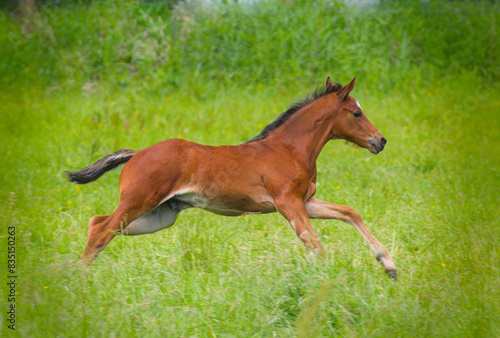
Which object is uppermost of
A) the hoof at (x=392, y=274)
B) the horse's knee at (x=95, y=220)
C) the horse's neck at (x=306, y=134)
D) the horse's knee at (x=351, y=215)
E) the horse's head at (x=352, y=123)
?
the horse's head at (x=352, y=123)

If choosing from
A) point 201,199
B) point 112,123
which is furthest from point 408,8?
point 201,199

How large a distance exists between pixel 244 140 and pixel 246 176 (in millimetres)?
4544

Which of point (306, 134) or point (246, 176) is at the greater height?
point (306, 134)

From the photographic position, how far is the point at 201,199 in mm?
5090

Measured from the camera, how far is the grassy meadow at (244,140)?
403 centimetres

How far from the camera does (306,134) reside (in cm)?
545

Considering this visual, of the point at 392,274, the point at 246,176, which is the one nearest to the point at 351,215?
the point at 392,274

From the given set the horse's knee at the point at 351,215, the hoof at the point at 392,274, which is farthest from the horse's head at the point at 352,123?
the hoof at the point at 392,274

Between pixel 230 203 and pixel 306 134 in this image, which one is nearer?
pixel 230 203

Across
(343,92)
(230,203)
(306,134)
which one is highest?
(343,92)

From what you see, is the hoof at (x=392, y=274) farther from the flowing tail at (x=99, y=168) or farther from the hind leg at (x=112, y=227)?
the flowing tail at (x=99, y=168)

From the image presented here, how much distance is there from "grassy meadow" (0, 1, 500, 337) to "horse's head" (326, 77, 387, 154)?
89cm

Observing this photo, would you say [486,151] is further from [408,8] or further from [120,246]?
[408,8]

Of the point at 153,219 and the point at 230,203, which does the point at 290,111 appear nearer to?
Answer: the point at 230,203
